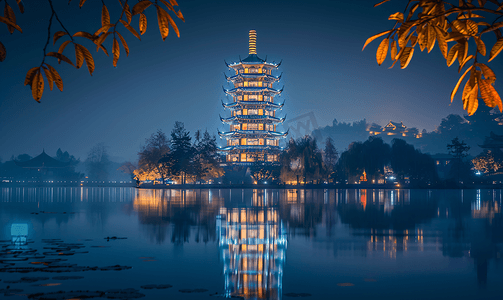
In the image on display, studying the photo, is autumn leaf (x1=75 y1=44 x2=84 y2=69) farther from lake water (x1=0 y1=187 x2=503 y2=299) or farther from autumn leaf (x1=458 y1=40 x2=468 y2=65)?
lake water (x1=0 y1=187 x2=503 y2=299)

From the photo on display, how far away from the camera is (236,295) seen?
5.55m

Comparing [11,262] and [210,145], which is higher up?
[210,145]

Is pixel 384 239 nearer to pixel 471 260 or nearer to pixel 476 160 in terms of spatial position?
pixel 471 260

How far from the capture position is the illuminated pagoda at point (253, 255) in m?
5.90

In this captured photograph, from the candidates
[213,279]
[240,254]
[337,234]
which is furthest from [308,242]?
[213,279]

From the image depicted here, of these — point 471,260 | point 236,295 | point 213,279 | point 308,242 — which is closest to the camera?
point 236,295

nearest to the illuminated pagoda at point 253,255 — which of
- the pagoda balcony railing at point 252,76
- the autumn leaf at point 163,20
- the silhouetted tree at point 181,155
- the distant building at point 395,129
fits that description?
the autumn leaf at point 163,20

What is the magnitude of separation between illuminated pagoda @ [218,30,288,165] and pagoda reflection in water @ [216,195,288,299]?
46559mm

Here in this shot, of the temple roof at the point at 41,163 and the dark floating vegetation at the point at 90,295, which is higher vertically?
the temple roof at the point at 41,163

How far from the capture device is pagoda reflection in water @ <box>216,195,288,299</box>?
592cm

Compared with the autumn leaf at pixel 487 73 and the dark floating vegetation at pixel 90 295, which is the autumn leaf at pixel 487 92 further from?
the dark floating vegetation at pixel 90 295

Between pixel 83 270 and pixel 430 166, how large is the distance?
166 feet

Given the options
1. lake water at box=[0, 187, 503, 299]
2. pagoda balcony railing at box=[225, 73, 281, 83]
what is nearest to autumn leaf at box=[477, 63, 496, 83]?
lake water at box=[0, 187, 503, 299]

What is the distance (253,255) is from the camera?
27.3 feet
